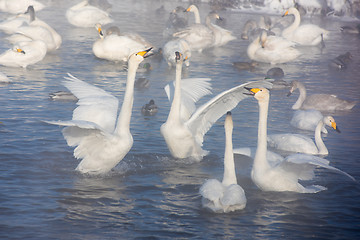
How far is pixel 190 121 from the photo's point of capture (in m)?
9.91

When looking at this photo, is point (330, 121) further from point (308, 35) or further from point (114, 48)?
point (308, 35)

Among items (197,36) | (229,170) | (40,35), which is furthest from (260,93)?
(197,36)

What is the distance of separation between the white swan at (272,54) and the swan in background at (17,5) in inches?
441

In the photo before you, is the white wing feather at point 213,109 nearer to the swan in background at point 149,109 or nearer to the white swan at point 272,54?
the swan in background at point 149,109

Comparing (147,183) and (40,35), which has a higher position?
(40,35)

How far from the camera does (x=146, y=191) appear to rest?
8.78 m

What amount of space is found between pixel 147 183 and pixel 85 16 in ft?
A: 52.4

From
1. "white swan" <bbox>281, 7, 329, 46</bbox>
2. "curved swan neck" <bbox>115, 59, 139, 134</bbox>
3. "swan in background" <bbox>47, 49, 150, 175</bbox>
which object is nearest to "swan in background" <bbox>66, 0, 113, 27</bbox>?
"white swan" <bbox>281, 7, 329, 46</bbox>

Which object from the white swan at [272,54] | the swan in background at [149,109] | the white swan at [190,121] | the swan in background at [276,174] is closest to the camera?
the swan in background at [276,174]

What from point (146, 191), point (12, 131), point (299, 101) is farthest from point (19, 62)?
point (146, 191)

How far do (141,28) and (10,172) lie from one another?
15.8m

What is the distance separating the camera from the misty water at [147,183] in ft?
25.0

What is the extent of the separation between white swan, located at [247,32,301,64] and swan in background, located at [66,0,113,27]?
7.76m

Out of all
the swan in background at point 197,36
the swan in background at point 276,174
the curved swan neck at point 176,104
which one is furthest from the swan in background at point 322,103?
the swan in background at point 197,36
